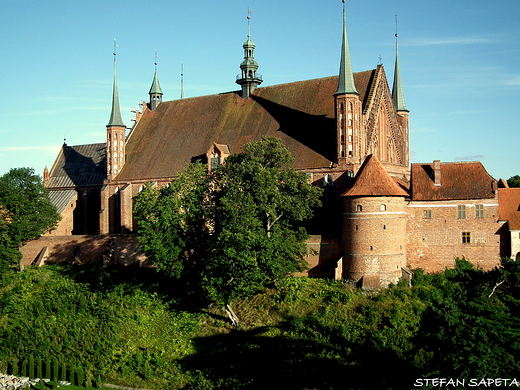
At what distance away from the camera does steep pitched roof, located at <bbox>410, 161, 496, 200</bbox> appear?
4369 centimetres

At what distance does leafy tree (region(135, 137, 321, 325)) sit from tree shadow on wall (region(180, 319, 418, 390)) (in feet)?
10.5

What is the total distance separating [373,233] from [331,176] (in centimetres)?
757

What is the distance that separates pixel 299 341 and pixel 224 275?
6421 mm

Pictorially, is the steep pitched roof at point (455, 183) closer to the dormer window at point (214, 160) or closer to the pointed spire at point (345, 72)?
the pointed spire at point (345, 72)

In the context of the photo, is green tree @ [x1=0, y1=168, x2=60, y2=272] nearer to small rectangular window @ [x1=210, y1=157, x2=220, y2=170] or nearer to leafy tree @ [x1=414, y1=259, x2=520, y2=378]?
small rectangular window @ [x1=210, y1=157, x2=220, y2=170]

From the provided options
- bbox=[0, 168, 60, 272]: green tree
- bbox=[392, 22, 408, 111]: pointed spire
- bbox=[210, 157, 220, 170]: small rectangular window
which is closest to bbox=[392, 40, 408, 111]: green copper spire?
bbox=[392, 22, 408, 111]: pointed spire

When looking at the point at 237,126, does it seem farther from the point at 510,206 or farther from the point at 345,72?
the point at 510,206

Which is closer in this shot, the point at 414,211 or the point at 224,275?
the point at 224,275

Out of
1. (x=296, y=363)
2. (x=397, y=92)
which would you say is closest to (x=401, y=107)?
(x=397, y=92)

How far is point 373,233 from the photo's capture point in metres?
41.7

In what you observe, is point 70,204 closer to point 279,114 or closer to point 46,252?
point 46,252

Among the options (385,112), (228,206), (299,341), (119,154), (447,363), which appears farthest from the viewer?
(119,154)

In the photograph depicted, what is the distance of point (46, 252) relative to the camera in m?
54.4

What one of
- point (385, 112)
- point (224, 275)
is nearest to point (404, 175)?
point (385, 112)
